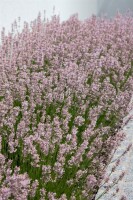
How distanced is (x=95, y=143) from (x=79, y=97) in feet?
2.07

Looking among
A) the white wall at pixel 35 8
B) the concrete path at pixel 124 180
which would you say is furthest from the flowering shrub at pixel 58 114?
the white wall at pixel 35 8

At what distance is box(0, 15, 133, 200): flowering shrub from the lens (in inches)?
111

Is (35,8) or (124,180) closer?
(124,180)

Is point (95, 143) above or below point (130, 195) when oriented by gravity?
above

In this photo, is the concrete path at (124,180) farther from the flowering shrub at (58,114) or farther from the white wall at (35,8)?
the white wall at (35,8)

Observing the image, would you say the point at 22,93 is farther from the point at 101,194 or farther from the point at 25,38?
the point at 25,38

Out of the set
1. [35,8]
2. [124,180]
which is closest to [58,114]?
[124,180]

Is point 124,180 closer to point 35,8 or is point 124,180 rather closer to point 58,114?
Answer: point 58,114

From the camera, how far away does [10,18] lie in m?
6.60

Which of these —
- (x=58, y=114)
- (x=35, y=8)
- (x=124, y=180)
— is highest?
(x=35, y=8)

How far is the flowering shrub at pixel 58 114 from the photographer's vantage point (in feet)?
9.27

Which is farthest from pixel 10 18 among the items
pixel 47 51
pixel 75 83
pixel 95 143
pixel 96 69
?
pixel 95 143

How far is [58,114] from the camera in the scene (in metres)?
4.01

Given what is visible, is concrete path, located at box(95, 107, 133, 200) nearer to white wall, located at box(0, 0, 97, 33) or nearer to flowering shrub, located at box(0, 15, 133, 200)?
flowering shrub, located at box(0, 15, 133, 200)
